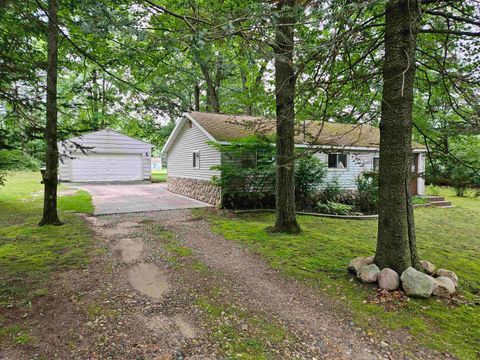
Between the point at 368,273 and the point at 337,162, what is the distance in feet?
33.6

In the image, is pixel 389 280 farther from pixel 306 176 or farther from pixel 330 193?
pixel 330 193

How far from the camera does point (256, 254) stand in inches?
211

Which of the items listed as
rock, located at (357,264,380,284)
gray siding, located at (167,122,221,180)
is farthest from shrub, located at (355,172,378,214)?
rock, located at (357,264,380,284)

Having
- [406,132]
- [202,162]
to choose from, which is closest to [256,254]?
[406,132]

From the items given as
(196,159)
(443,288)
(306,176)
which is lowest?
(443,288)

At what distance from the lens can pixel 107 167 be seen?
20094 millimetres

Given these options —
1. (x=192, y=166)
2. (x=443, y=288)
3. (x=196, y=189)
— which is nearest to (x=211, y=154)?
(x=196, y=189)

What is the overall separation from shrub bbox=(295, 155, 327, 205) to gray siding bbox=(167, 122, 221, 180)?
3.15m

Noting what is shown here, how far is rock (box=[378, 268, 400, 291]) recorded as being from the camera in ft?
12.3

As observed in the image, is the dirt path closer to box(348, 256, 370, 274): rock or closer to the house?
box(348, 256, 370, 274): rock

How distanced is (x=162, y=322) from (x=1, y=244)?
4.60 m

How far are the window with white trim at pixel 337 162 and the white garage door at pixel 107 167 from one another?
14118 mm

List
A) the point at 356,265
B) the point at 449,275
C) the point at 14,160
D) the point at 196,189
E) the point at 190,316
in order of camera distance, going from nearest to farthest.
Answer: the point at 190,316 → the point at 449,275 → the point at 356,265 → the point at 14,160 → the point at 196,189

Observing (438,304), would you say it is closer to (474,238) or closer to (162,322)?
(162,322)
